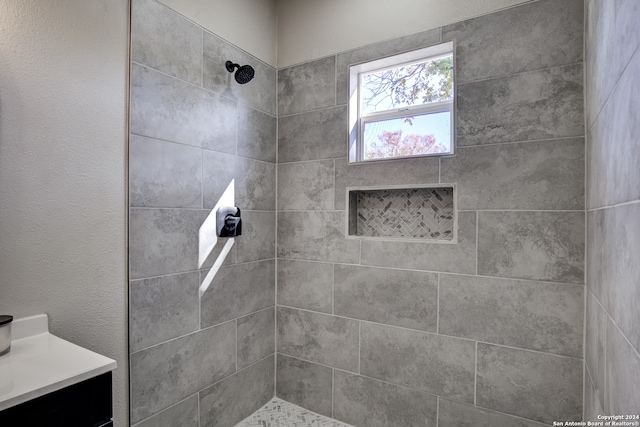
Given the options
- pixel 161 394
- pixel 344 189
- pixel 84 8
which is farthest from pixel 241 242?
pixel 84 8

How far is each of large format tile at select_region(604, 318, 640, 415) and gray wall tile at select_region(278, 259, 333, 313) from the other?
4.50ft

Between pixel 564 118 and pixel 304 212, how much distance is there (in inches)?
56.9

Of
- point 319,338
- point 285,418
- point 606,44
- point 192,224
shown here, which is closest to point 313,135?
point 192,224

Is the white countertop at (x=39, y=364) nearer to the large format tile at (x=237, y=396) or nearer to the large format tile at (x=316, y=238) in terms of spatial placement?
the large format tile at (x=237, y=396)

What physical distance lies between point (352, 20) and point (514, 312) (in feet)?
6.08

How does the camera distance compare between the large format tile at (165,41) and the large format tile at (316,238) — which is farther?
the large format tile at (316,238)

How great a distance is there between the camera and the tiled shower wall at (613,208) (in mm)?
706

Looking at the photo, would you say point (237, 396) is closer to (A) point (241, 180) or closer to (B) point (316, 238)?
(B) point (316, 238)

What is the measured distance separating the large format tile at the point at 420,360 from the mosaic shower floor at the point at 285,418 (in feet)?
1.41

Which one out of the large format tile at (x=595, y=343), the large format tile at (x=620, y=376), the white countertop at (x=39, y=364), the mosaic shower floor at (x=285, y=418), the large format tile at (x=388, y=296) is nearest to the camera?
the large format tile at (x=620, y=376)

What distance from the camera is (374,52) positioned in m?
1.96

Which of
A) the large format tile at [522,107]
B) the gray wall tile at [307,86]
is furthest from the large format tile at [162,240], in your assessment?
the large format tile at [522,107]

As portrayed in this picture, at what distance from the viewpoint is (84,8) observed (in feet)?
4.39

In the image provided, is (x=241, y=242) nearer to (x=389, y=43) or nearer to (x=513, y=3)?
(x=389, y=43)
